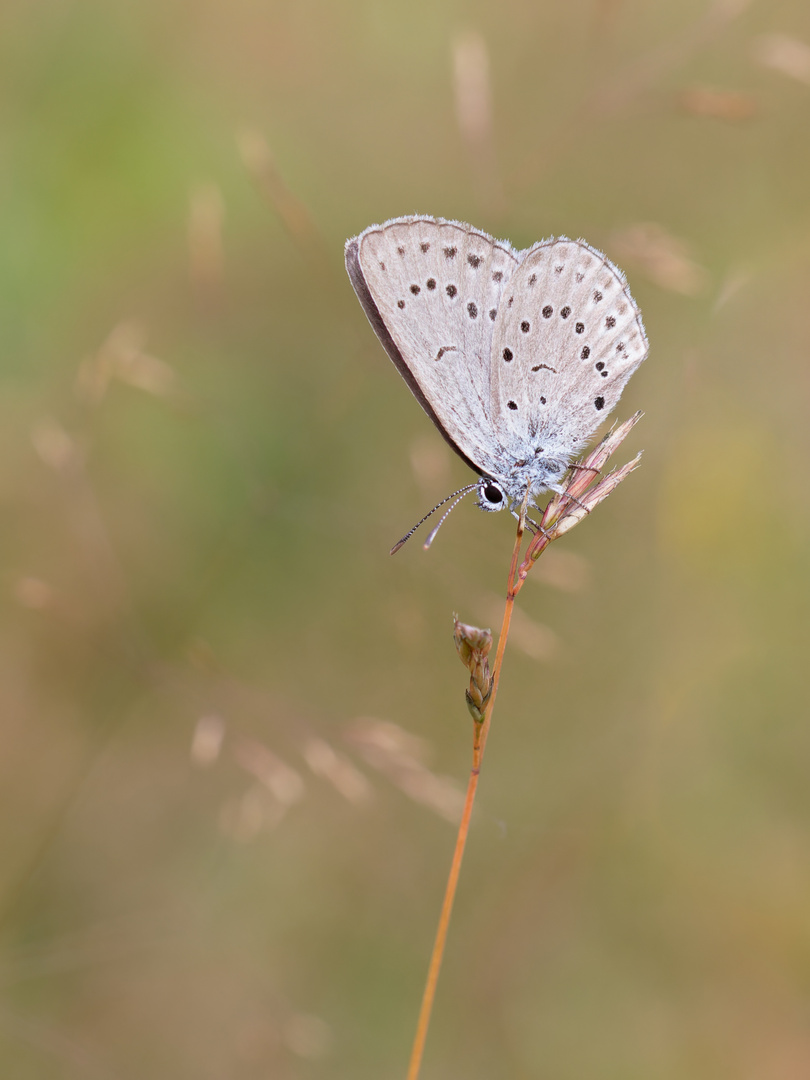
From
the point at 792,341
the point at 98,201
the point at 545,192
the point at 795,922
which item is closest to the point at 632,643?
the point at 795,922

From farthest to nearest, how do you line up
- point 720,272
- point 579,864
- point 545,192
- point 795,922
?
1. point 545,192
2. point 720,272
3. point 579,864
4. point 795,922

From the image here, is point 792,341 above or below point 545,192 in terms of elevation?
below

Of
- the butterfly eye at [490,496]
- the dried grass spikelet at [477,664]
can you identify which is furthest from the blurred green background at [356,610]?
the dried grass spikelet at [477,664]

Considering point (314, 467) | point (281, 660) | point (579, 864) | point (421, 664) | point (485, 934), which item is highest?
point (314, 467)

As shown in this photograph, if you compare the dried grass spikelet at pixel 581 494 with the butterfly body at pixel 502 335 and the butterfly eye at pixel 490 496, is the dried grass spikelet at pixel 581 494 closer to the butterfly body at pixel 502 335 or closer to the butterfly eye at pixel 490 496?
the butterfly body at pixel 502 335

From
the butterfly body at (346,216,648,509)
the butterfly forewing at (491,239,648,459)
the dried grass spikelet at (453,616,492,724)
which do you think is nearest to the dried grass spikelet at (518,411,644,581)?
the dried grass spikelet at (453,616,492,724)

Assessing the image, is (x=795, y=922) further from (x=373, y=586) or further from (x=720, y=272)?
(x=720, y=272)
